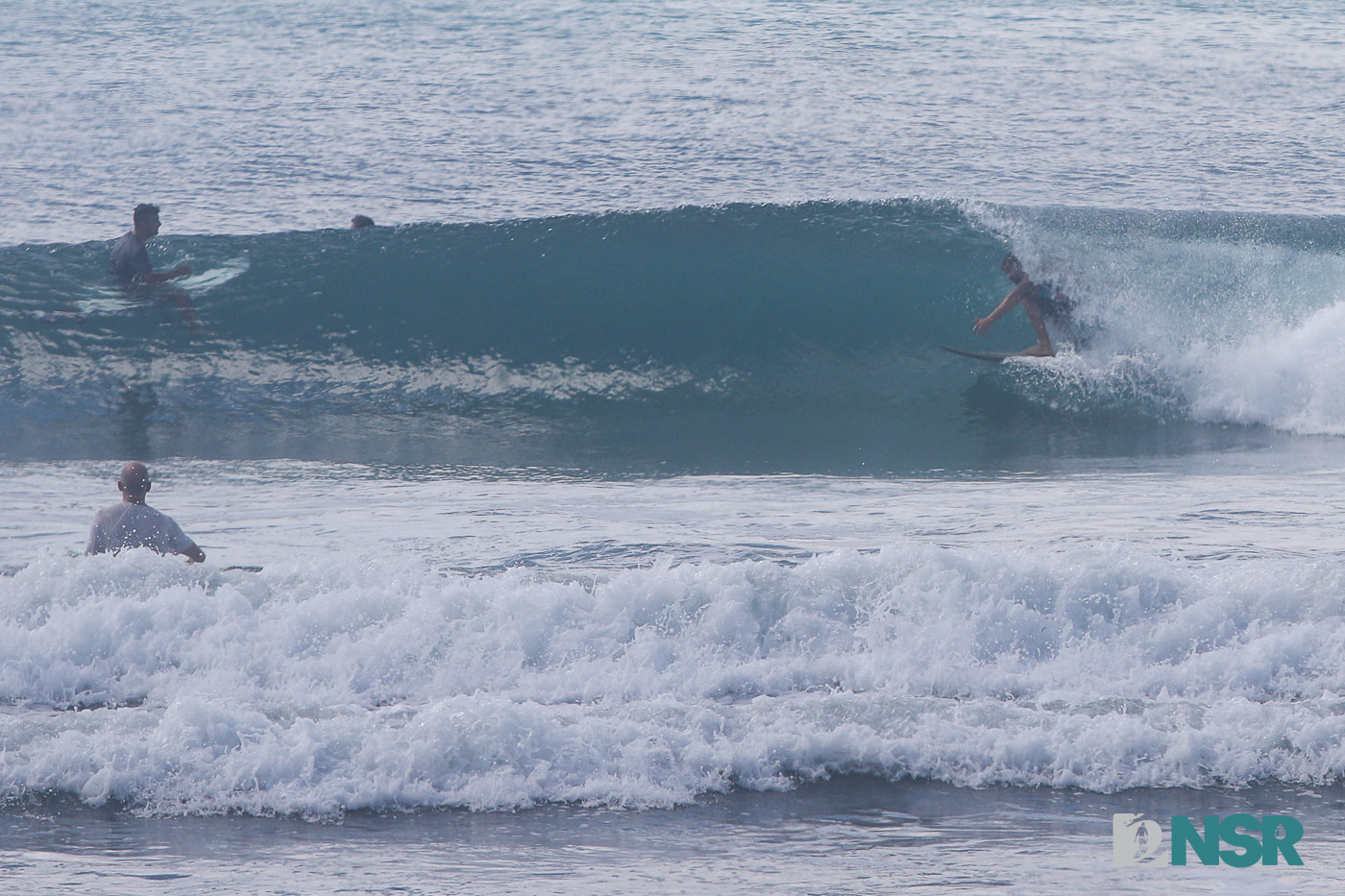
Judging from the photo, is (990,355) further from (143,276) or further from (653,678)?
(143,276)

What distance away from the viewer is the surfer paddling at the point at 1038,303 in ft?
35.4

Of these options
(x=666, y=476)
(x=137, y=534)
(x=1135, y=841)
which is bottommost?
(x=1135, y=841)

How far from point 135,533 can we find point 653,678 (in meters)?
2.69

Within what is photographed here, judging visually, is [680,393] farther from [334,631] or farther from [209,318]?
[334,631]

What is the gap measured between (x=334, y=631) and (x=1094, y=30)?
75.4 feet

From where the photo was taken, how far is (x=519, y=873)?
3.74 meters

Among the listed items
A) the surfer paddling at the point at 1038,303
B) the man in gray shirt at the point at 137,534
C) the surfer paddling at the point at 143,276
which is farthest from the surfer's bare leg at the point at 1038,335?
the surfer paddling at the point at 143,276

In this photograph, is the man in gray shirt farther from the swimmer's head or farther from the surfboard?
the surfboard

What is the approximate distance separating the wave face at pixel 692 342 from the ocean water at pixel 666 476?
0.16ft

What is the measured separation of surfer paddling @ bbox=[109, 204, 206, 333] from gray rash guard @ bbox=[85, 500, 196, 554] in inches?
220

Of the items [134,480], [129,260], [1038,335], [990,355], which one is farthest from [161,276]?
[1038,335]

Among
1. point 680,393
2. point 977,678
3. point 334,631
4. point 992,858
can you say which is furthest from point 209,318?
point 992,858

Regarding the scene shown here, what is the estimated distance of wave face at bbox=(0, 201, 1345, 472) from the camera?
9844 millimetres

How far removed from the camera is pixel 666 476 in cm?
861
